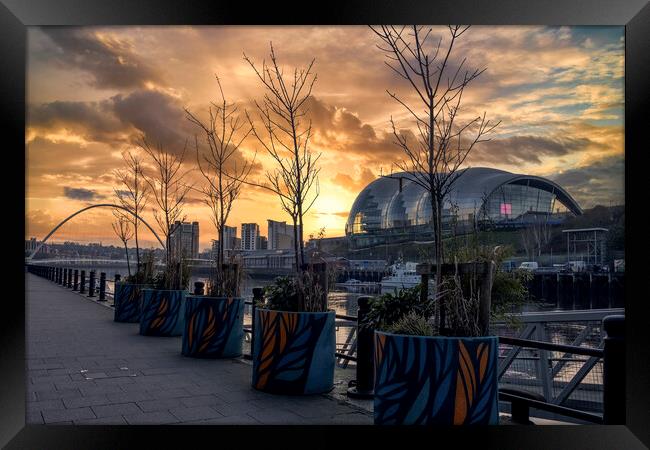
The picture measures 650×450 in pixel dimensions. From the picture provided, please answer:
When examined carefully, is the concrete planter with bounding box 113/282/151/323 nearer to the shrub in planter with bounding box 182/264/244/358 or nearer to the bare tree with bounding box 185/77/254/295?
the bare tree with bounding box 185/77/254/295

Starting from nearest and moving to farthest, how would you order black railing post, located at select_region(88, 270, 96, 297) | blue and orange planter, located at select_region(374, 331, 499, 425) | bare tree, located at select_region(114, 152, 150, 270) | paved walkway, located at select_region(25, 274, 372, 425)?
blue and orange planter, located at select_region(374, 331, 499, 425) → paved walkway, located at select_region(25, 274, 372, 425) → bare tree, located at select_region(114, 152, 150, 270) → black railing post, located at select_region(88, 270, 96, 297)

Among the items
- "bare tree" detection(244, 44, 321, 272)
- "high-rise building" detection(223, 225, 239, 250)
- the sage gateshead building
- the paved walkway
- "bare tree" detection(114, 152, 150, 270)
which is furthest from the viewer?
the sage gateshead building

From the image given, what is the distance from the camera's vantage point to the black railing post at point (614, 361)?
13.0ft


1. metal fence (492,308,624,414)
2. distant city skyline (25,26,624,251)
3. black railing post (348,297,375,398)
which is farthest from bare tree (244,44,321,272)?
metal fence (492,308,624,414)

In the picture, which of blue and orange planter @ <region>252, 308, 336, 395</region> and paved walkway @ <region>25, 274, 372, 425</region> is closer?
paved walkway @ <region>25, 274, 372, 425</region>

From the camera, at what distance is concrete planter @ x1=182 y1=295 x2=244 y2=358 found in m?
7.67

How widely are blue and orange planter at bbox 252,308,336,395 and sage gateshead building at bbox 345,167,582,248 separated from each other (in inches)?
2428

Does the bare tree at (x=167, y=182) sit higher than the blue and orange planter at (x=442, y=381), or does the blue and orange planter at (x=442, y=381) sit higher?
the bare tree at (x=167, y=182)

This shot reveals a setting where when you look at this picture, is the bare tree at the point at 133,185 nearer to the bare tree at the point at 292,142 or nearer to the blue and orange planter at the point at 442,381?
the bare tree at the point at 292,142

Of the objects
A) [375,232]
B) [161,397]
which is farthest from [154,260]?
[375,232]

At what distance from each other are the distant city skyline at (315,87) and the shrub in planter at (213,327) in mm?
1464

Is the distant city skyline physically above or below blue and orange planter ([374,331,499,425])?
above
